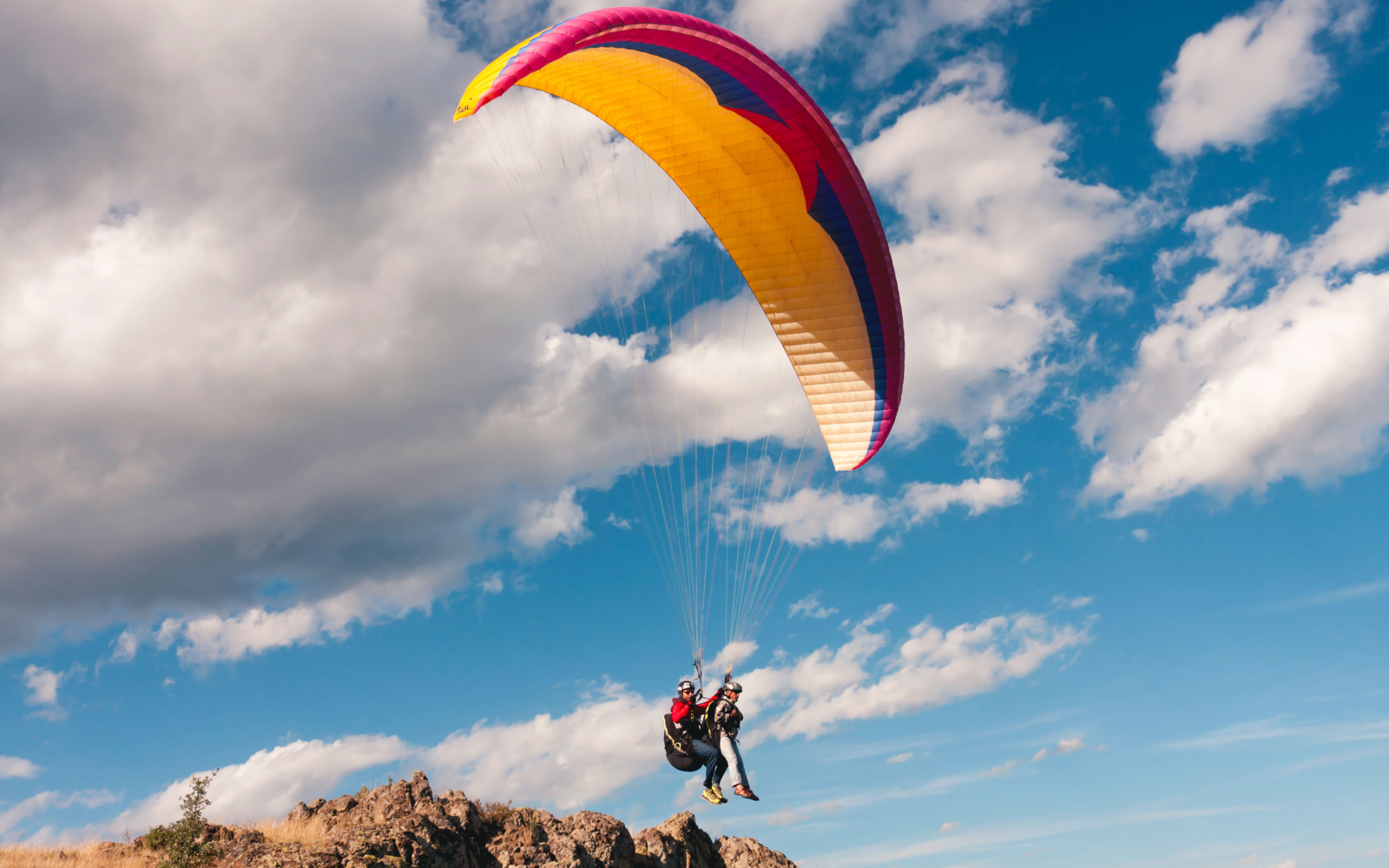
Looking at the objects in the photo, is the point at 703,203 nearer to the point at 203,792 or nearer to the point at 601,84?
the point at 601,84

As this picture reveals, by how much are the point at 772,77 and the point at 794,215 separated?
2631mm

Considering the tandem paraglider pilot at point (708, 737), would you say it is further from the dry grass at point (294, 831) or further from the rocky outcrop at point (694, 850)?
the dry grass at point (294, 831)

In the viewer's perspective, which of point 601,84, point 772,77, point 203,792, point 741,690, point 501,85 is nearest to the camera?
point 501,85

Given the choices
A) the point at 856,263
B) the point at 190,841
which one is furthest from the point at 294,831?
the point at 856,263

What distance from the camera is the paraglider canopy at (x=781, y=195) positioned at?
636 inches

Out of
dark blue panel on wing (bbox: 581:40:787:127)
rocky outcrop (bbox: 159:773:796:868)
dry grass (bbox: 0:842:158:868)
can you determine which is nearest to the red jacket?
rocky outcrop (bbox: 159:773:796:868)

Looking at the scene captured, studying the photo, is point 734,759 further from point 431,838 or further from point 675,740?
point 431,838

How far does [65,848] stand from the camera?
13742 millimetres

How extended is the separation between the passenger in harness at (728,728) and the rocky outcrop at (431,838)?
2.48 m

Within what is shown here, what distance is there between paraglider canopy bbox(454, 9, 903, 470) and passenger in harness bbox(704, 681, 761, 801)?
5.43 metres

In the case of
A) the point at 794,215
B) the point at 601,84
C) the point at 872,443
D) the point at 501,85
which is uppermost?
the point at 601,84

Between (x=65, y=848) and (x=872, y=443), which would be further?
(x=872, y=443)

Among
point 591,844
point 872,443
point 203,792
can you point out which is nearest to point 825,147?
point 872,443

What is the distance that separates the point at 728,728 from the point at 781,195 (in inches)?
378
